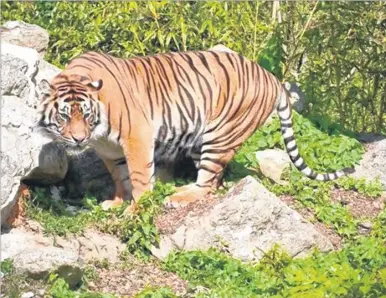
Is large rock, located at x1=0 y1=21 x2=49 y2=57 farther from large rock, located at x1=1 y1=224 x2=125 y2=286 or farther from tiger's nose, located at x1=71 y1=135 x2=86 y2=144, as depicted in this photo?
large rock, located at x1=1 y1=224 x2=125 y2=286

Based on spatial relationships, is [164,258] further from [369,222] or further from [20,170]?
[369,222]

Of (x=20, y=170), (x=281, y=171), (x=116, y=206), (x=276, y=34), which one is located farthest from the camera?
(x=276, y=34)

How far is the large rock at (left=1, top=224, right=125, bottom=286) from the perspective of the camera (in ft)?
22.0

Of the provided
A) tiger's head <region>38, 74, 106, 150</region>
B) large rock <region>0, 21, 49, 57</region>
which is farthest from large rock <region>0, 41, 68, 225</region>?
large rock <region>0, 21, 49, 57</region>

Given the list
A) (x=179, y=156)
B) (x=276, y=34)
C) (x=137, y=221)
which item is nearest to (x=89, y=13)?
(x=276, y=34)

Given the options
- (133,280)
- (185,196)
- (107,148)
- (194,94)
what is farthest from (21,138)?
(194,94)

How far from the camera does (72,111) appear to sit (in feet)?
25.2

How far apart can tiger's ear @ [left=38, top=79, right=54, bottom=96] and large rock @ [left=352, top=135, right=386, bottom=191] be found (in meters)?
2.59

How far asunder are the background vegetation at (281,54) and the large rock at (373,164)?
0.29 feet

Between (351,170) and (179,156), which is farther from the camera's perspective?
(351,170)

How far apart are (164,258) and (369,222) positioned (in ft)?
5.33

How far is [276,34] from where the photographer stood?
10227mm

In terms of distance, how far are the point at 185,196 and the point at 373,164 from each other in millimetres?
1704

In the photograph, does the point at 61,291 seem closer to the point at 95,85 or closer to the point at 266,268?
the point at 266,268
